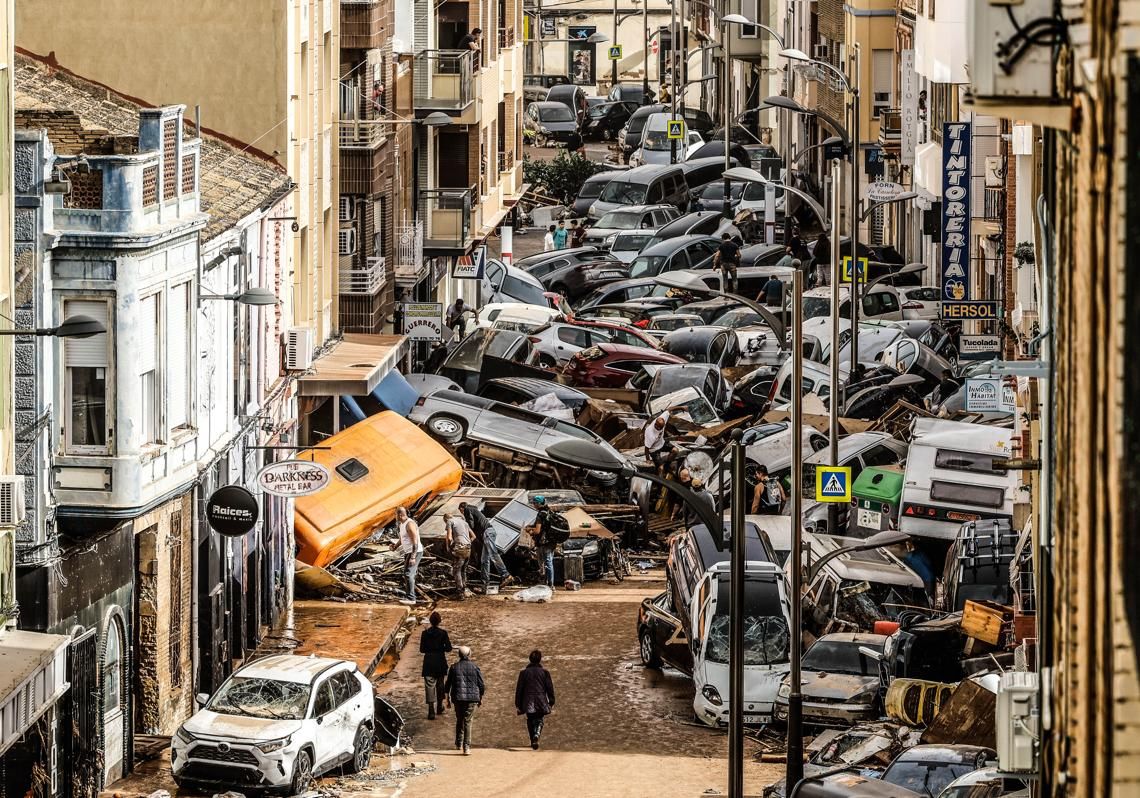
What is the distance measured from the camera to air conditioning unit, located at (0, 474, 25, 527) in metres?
22.2

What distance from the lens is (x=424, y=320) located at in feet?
152

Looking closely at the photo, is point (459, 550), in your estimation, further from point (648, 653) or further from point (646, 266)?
point (646, 266)

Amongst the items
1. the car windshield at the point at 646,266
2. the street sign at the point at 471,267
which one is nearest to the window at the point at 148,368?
the street sign at the point at 471,267

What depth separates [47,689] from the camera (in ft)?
74.0

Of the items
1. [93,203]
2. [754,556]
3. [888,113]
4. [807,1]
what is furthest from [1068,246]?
[807,1]

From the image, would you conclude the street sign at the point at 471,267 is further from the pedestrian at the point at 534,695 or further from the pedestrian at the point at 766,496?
the pedestrian at the point at 534,695

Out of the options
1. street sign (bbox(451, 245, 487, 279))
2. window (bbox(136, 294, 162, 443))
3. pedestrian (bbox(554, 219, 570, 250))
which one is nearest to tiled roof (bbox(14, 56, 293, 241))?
window (bbox(136, 294, 162, 443))

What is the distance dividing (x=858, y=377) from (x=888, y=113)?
18073 mm

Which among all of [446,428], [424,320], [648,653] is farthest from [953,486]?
[424,320]

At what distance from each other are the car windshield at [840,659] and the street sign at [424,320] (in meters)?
18.8

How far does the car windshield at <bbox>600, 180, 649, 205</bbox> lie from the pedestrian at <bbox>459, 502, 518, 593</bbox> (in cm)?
4299

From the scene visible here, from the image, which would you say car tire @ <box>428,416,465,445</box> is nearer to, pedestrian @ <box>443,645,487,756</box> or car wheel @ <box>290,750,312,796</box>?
pedestrian @ <box>443,645,487,756</box>

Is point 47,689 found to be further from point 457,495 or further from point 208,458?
point 457,495

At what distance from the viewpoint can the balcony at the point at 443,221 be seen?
5272cm
